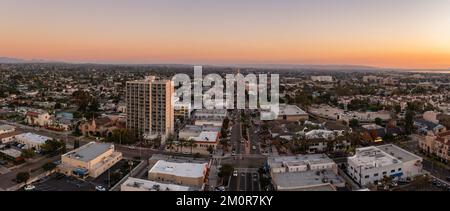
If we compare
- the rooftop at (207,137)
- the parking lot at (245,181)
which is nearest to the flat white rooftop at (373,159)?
the parking lot at (245,181)

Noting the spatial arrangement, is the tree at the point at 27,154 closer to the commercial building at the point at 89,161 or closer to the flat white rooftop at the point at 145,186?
the commercial building at the point at 89,161

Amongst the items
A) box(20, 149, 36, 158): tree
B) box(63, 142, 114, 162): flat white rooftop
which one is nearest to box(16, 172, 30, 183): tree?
box(63, 142, 114, 162): flat white rooftop

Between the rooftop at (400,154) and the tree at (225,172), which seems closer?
the tree at (225,172)

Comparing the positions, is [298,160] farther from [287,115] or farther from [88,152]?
[287,115]

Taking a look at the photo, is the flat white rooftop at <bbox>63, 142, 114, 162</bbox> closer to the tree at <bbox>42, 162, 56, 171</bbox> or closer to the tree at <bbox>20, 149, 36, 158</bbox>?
the tree at <bbox>42, 162, 56, 171</bbox>

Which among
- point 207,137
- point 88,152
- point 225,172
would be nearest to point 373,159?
Result: point 225,172

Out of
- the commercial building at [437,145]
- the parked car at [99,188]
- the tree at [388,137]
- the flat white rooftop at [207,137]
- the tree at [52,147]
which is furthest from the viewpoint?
the tree at [388,137]
